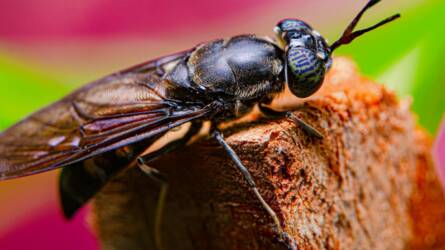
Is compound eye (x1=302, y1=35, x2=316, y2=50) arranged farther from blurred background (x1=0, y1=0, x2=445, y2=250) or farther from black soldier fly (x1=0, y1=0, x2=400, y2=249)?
blurred background (x1=0, y1=0, x2=445, y2=250)

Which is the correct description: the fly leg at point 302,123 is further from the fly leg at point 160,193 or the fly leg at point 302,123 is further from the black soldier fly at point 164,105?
the fly leg at point 160,193

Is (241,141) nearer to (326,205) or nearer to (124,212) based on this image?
(326,205)

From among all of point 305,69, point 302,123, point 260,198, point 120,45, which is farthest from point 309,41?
point 120,45

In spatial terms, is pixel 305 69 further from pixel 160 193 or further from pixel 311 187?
pixel 160 193

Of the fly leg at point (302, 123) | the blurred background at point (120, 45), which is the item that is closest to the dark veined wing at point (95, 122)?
the fly leg at point (302, 123)

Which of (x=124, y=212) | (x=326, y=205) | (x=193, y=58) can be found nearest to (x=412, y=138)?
(x=326, y=205)

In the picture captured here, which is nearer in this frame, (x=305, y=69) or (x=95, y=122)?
(x=305, y=69)
